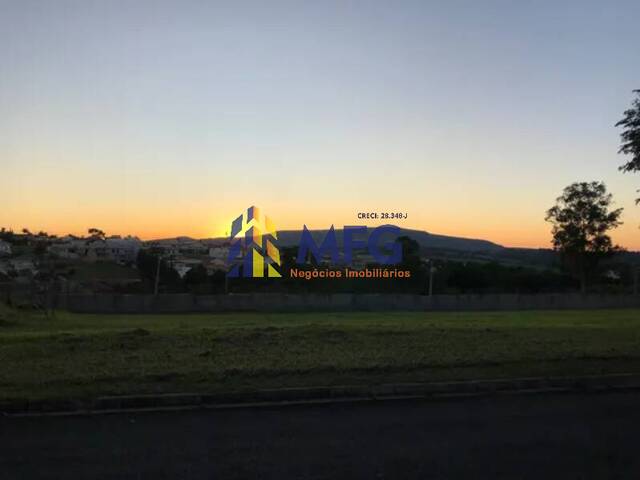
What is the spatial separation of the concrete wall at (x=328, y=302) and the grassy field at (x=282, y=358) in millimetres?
25814

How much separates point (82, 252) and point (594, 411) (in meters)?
52.0

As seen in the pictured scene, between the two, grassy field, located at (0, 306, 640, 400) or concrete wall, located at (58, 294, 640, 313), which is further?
concrete wall, located at (58, 294, 640, 313)

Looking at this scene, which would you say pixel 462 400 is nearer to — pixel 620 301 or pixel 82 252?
pixel 620 301

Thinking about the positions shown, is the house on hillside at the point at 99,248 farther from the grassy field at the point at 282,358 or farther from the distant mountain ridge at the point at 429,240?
the grassy field at the point at 282,358

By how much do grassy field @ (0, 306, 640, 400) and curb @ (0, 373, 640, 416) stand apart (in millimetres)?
294

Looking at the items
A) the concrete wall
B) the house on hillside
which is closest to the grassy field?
the concrete wall

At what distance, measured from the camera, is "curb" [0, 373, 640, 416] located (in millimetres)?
7109

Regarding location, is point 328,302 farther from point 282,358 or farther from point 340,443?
point 340,443

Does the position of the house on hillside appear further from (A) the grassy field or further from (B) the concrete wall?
(A) the grassy field

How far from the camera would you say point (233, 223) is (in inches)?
1747

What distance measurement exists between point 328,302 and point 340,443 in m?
35.2

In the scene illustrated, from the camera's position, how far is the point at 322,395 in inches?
313

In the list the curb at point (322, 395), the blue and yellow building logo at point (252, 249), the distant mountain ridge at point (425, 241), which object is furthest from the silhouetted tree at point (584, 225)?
the curb at point (322, 395)

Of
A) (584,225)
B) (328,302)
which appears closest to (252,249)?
(328,302)
